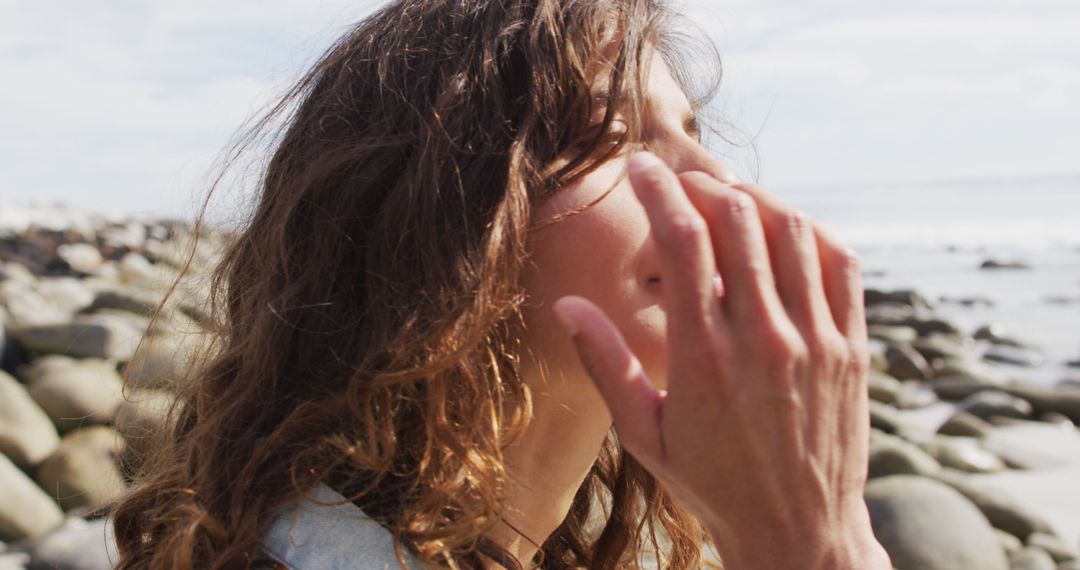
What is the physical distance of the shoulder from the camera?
5.16ft

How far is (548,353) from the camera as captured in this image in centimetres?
188

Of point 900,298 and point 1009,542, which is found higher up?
point 1009,542

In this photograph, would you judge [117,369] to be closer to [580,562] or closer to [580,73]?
[580,562]

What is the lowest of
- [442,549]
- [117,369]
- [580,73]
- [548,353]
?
[117,369]

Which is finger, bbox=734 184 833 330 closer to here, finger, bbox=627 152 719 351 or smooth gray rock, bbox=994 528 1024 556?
finger, bbox=627 152 719 351

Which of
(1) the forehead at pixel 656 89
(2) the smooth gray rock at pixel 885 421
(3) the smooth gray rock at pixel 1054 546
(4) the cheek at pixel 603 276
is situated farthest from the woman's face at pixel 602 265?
(2) the smooth gray rock at pixel 885 421

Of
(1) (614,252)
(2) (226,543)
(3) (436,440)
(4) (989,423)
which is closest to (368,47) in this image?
(1) (614,252)

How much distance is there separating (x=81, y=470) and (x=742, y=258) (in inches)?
183

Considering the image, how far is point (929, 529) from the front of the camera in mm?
4520

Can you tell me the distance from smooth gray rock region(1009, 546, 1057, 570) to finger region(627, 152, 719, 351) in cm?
426

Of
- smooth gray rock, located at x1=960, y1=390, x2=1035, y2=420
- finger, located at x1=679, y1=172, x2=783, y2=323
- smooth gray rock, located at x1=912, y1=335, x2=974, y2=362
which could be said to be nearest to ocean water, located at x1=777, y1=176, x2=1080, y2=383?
smooth gray rock, located at x1=912, y1=335, x2=974, y2=362

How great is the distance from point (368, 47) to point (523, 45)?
0.35 m

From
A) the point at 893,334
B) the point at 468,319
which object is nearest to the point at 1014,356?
the point at 893,334

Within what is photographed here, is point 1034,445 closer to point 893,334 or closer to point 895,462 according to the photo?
point 895,462
